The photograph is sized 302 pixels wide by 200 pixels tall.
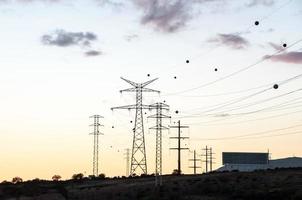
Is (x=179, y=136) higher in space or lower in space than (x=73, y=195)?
higher

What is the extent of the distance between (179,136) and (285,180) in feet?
189

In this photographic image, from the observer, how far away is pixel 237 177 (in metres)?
74.9

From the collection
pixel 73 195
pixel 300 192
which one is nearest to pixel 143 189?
pixel 73 195

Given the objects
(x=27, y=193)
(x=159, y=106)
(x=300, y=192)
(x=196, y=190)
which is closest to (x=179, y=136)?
(x=159, y=106)

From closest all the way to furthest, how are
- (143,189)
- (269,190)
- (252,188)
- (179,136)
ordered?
1. (269,190)
2. (252,188)
3. (143,189)
4. (179,136)

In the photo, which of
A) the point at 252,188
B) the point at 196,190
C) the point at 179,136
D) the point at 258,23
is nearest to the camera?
the point at 258,23

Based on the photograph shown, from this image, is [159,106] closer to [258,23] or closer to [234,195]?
[234,195]

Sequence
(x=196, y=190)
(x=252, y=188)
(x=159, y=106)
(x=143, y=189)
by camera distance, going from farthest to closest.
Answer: (x=159, y=106)
(x=143, y=189)
(x=196, y=190)
(x=252, y=188)

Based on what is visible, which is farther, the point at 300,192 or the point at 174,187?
the point at 174,187

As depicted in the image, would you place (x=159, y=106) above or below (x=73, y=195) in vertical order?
above

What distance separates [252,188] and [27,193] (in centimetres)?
4053

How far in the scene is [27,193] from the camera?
91.9m

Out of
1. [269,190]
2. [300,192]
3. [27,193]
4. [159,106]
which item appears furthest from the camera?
[159,106]

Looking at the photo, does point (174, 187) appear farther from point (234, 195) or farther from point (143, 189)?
point (234, 195)
